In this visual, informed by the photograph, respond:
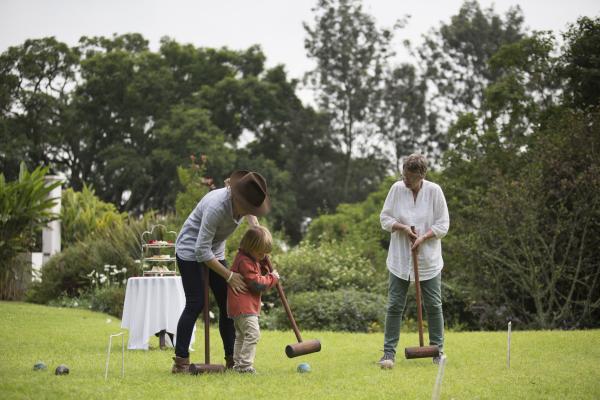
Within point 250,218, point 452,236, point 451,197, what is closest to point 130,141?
point 451,197

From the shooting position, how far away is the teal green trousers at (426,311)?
6.76 meters

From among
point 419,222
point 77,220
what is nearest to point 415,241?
point 419,222

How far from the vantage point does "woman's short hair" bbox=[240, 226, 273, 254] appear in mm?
6039

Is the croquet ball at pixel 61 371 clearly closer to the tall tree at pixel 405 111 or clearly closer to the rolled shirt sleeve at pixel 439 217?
the rolled shirt sleeve at pixel 439 217

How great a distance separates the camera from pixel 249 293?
6113mm

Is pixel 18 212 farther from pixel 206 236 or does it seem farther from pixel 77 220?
pixel 206 236

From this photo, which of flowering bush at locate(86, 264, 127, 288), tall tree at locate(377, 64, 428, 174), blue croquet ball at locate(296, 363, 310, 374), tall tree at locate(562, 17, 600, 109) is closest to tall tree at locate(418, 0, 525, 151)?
tall tree at locate(377, 64, 428, 174)

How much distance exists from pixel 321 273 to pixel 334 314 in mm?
2946

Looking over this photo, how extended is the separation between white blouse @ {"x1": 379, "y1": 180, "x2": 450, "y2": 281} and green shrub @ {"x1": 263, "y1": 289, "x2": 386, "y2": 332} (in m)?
4.76

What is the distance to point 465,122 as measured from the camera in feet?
64.4

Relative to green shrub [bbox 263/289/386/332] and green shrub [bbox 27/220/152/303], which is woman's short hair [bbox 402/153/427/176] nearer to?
green shrub [bbox 263/289/386/332]

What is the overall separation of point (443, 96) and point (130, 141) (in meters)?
15.4

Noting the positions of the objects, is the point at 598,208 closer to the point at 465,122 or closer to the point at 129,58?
the point at 465,122

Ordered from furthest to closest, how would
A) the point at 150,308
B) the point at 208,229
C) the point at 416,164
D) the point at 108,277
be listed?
the point at 108,277, the point at 150,308, the point at 416,164, the point at 208,229
